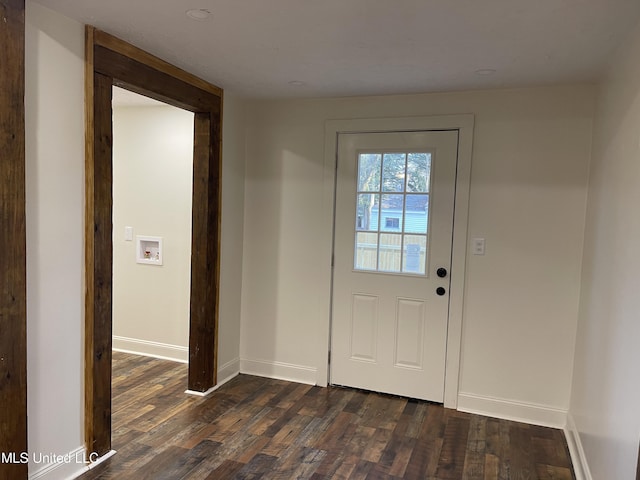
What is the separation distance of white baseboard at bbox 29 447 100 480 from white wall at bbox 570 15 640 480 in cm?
243

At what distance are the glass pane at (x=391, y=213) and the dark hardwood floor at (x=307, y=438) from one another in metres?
1.27

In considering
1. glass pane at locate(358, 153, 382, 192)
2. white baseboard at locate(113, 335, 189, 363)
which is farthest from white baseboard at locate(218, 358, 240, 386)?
glass pane at locate(358, 153, 382, 192)

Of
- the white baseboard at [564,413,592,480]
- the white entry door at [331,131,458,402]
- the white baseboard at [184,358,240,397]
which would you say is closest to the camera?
the white baseboard at [564,413,592,480]

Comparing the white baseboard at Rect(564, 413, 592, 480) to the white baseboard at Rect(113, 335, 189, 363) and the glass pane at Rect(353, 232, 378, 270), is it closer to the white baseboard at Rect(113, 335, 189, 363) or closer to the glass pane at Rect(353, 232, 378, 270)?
the glass pane at Rect(353, 232, 378, 270)

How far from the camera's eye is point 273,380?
12.3 feet

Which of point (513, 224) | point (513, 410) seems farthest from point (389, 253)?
point (513, 410)

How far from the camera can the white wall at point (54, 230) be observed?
2.02 meters

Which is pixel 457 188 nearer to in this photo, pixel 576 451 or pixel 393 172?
pixel 393 172

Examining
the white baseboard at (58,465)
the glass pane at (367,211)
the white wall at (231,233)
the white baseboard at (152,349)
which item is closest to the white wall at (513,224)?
the glass pane at (367,211)

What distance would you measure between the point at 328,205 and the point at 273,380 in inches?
58.3

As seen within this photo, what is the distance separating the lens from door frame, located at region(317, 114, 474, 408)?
3182mm

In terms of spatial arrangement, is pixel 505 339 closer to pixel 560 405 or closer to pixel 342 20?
pixel 560 405

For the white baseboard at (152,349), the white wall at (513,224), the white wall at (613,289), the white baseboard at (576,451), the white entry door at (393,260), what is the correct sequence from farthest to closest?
the white baseboard at (152,349) → the white entry door at (393,260) → the white wall at (513,224) → the white baseboard at (576,451) → the white wall at (613,289)

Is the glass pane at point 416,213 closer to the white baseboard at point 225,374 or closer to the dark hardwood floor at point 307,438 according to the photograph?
the dark hardwood floor at point 307,438
